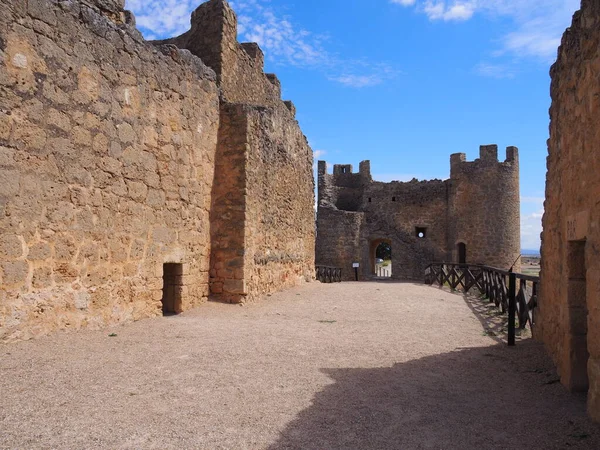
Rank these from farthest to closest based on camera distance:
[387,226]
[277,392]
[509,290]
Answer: [387,226] < [509,290] < [277,392]

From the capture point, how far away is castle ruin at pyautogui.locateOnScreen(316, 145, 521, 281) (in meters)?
25.4

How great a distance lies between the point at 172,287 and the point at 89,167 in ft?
8.58

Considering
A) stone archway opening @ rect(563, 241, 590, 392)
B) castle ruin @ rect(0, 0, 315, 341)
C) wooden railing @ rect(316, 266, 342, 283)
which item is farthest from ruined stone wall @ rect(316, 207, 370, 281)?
stone archway opening @ rect(563, 241, 590, 392)

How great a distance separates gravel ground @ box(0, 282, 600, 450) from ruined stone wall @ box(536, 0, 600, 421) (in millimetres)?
324

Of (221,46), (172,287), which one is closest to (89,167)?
(172,287)

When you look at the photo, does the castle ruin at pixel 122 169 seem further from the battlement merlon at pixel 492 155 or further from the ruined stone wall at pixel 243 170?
the battlement merlon at pixel 492 155

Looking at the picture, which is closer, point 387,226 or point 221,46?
point 221,46

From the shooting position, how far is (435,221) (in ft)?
89.8

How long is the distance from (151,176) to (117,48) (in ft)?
5.53

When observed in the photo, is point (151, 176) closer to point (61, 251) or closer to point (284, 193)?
point (61, 251)

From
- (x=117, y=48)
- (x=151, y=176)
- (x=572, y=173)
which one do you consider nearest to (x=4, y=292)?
(x=151, y=176)

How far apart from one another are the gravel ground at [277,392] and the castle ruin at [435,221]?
64.7 feet

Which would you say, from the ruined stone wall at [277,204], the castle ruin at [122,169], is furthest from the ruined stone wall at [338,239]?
the castle ruin at [122,169]

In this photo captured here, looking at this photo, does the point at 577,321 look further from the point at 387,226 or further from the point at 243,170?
the point at 387,226
